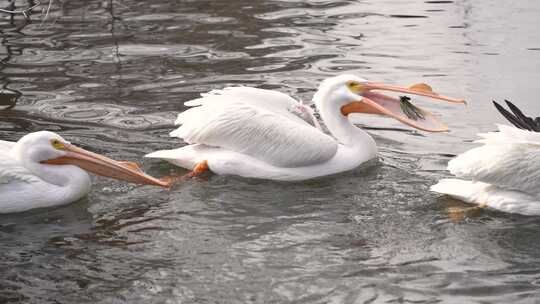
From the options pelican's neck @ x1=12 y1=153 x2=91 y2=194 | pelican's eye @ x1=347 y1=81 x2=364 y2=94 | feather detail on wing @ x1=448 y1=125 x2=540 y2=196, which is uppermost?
pelican's eye @ x1=347 y1=81 x2=364 y2=94

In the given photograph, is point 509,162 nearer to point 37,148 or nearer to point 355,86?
point 355,86

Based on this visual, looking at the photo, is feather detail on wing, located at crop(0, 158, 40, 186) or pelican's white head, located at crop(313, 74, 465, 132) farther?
pelican's white head, located at crop(313, 74, 465, 132)

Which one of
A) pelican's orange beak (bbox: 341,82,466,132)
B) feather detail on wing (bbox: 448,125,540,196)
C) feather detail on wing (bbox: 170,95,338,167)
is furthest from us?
pelican's orange beak (bbox: 341,82,466,132)

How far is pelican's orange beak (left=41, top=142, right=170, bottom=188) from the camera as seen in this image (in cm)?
589

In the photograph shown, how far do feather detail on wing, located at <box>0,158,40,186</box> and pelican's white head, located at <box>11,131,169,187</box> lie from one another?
3cm

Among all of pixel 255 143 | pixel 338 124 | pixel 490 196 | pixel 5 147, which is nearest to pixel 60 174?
pixel 5 147

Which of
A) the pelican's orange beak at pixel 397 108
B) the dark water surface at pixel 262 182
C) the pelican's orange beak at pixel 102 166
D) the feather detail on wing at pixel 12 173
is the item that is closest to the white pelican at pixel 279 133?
the pelican's orange beak at pixel 397 108

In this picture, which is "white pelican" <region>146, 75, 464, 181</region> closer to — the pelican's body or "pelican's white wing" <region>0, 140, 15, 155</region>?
the pelican's body

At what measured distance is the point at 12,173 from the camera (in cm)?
581

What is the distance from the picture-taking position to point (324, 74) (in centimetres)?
868

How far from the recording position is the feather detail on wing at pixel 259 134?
20.8 ft

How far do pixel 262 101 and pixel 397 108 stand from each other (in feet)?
2.88

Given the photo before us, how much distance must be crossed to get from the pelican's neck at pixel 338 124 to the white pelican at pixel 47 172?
1310 millimetres

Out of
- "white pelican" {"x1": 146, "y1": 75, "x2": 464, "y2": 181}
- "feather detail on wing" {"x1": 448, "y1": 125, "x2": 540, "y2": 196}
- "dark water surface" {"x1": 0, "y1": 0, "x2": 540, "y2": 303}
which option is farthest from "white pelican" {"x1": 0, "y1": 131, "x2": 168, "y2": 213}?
"feather detail on wing" {"x1": 448, "y1": 125, "x2": 540, "y2": 196}
